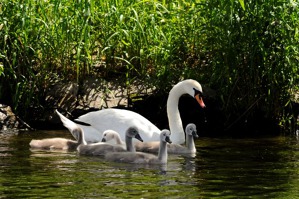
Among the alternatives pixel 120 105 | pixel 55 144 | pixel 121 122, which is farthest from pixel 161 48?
pixel 55 144

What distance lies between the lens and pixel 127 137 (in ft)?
40.5

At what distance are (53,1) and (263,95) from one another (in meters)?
3.21

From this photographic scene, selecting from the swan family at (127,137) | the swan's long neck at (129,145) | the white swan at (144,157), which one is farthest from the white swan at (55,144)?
the white swan at (144,157)

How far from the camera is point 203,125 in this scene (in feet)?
50.9

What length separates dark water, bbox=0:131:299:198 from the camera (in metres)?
9.51

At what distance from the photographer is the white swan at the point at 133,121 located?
13375 millimetres

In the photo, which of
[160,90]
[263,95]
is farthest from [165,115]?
[263,95]

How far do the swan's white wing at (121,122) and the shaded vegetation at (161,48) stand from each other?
130cm

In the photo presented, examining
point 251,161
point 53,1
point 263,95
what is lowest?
point 251,161

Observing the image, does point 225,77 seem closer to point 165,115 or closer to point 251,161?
point 165,115

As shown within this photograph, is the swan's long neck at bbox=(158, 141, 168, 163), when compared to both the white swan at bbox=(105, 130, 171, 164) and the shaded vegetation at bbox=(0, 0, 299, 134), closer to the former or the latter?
the white swan at bbox=(105, 130, 171, 164)

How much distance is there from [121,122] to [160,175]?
9.55ft

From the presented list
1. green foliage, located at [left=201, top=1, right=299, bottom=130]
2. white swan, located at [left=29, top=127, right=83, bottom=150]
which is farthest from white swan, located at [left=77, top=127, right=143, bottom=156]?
green foliage, located at [left=201, top=1, right=299, bottom=130]

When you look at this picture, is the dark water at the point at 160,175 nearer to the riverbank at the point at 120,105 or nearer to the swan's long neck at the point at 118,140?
the swan's long neck at the point at 118,140
